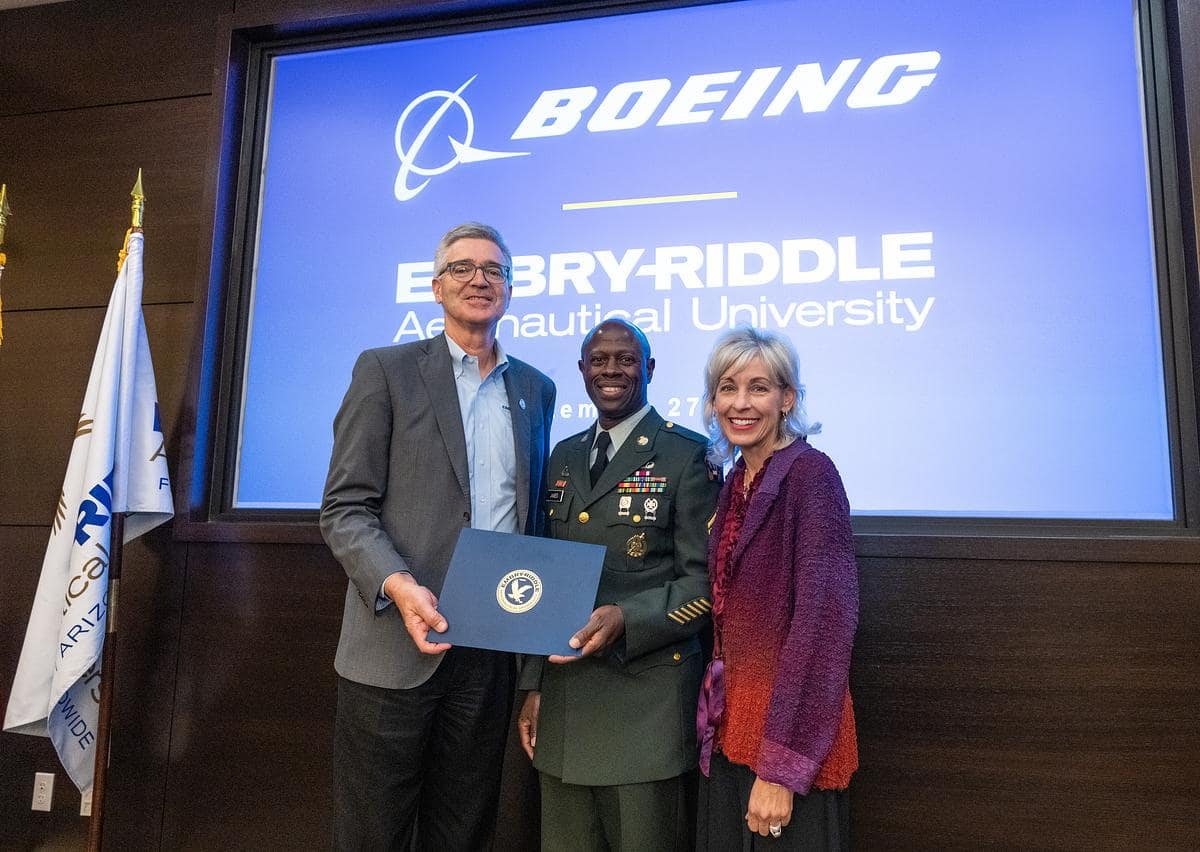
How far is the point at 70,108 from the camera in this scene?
2844 mm

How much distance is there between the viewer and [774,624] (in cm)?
140

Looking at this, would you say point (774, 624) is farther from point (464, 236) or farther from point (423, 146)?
point (423, 146)

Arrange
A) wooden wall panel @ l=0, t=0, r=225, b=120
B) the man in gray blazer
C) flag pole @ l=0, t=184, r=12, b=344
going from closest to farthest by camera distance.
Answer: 1. the man in gray blazer
2. flag pole @ l=0, t=184, r=12, b=344
3. wooden wall panel @ l=0, t=0, r=225, b=120

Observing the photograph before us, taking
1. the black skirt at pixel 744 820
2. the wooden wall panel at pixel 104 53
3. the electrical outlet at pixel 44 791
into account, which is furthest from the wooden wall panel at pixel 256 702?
the wooden wall panel at pixel 104 53

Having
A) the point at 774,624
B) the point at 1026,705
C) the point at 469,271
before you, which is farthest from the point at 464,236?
the point at 1026,705

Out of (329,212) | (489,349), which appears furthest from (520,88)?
(489,349)

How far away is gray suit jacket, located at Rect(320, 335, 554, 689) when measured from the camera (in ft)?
5.19

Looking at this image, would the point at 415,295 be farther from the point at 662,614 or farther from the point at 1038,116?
the point at 1038,116

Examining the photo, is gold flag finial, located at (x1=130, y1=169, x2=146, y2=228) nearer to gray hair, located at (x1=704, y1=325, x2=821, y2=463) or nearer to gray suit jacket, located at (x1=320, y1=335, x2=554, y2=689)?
gray suit jacket, located at (x1=320, y1=335, x2=554, y2=689)

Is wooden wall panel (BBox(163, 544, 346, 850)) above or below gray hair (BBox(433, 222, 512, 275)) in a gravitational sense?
below

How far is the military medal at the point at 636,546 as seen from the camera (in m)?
1.61

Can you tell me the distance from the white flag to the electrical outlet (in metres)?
0.33

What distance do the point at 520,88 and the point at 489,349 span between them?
1.18 metres

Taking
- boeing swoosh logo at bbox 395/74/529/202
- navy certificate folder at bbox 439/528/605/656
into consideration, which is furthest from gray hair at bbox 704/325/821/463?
boeing swoosh logo at bbox 395/74/529/202
